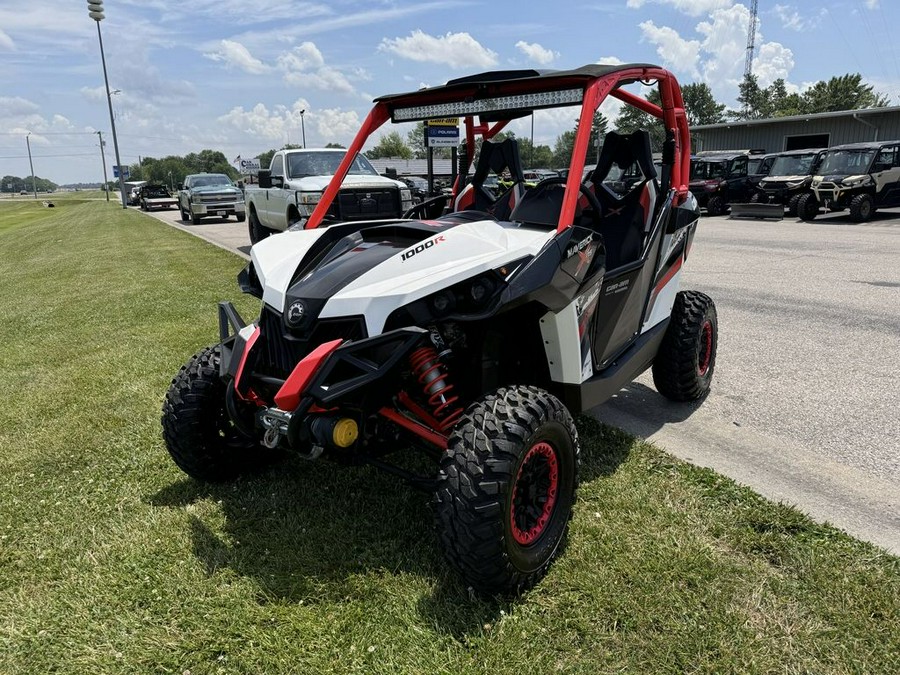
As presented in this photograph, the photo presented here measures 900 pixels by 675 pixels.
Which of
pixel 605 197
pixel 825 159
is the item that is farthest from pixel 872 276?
pixel 825 159

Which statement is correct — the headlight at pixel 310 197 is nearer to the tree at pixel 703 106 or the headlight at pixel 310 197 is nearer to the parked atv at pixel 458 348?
the parked atv at pixel 458 348

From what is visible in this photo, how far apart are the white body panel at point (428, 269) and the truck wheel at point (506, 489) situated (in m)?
0.50

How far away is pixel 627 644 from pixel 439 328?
136 centimetres

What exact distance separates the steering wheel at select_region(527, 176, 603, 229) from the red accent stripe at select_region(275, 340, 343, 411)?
158cm

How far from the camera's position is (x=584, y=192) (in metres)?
3.82

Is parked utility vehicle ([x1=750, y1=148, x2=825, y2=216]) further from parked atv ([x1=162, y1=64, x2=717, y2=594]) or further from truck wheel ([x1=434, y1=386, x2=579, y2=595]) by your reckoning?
truck wheel ([x1=434, y1=386, x2=579, y2=595])

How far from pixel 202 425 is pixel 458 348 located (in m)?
1.29

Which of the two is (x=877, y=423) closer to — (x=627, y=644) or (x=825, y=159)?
(x=627, y=644)

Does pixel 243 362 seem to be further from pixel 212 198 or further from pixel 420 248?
pixel 212 198

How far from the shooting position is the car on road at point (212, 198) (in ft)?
74.8

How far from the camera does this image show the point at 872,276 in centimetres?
878

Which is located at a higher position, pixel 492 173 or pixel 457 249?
pixel 492 173

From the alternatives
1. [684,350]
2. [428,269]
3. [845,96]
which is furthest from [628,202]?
[845,96]

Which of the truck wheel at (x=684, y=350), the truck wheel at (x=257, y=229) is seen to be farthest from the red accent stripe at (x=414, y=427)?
the truck wheel at (x=257, y=229)
